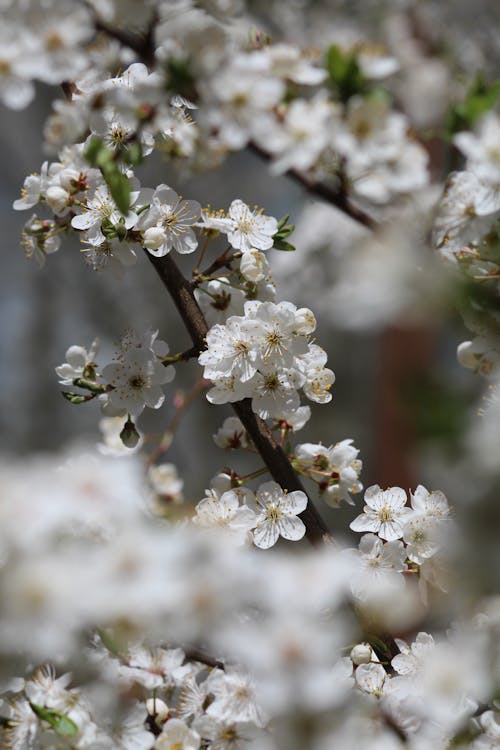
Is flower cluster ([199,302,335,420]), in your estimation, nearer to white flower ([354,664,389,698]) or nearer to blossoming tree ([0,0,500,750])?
blossoming tree ([0,0,500,750])

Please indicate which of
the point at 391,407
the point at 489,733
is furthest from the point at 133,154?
the point at 391,407

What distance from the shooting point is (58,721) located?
2.43 feet

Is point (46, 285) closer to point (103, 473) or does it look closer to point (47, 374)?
point (47, 374)

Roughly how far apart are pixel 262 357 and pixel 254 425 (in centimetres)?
8

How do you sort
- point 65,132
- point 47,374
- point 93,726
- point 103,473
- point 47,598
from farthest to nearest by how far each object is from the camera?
point 47,374 → point 65,132 → point 93,726 → point 103,473 → point 47,598

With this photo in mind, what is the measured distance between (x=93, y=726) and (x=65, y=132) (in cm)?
61

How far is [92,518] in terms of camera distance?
546mm

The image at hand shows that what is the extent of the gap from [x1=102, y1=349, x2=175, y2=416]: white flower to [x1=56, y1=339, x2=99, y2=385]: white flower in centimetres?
4

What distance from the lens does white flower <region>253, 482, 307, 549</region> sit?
848 millimetres

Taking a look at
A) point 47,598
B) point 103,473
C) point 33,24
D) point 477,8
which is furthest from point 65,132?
point 477,8

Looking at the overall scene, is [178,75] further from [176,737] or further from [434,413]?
[176,737]

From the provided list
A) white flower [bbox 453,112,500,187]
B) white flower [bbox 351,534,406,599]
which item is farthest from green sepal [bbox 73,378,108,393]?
white flower [bbox 453,112,500,187]

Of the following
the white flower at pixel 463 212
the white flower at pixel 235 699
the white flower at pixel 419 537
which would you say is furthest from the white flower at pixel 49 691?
the white flower at pixel 463 212

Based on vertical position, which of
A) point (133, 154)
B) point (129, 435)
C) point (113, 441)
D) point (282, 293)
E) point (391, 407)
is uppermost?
point (133, 154)
